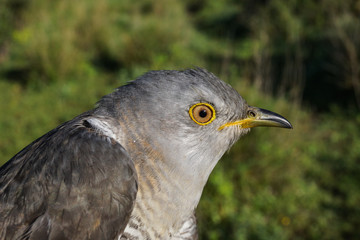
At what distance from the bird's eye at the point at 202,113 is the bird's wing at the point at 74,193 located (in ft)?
1.57

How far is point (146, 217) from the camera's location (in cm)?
236

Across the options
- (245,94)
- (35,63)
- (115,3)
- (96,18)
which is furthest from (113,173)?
(115,3)

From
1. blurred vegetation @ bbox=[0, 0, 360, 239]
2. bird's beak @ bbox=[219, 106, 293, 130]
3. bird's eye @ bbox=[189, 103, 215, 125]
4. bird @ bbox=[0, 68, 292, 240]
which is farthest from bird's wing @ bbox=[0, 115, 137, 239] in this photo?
blurred vegetation @ bbox=[0, 0, 360, 239]

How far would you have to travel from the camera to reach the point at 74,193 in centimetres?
212

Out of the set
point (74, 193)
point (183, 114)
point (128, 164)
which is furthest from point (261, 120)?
point (74, 193)

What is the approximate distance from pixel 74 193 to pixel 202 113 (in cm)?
89

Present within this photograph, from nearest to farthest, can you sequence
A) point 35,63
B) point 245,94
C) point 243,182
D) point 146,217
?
point 146,217 < point 243,182 < point 245,94 < point 35,63

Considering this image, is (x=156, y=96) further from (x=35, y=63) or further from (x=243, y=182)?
(x=35, y=63)

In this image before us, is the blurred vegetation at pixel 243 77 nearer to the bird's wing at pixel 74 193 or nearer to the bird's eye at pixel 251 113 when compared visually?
the bird's eye at pixel 251 113

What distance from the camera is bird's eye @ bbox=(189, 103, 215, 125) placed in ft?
7.92

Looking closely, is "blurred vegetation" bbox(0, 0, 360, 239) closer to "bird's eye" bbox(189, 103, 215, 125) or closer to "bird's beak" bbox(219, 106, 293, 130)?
"bird's beak" bbox(219, 106, 293, 130)

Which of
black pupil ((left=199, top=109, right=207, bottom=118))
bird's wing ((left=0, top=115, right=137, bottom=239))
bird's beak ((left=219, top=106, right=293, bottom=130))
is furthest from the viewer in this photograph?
bird's beak ((left=219, top=106, right=293, bottom=130))

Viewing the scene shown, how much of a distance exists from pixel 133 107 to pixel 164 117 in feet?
0.64

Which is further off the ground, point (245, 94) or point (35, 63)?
point (245, 94)
